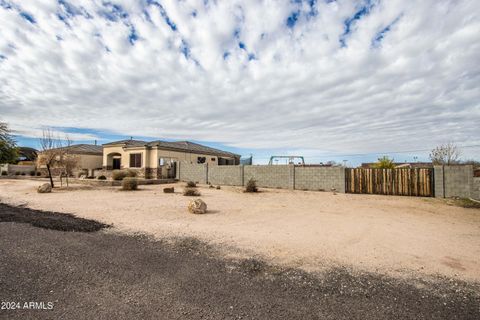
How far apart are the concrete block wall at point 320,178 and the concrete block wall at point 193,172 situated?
10.2 m

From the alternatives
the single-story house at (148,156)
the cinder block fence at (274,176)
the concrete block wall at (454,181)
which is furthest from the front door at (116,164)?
the concrete block wall at (454,181)

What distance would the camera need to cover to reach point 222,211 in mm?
9484

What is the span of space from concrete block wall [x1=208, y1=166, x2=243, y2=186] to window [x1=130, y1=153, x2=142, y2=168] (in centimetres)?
877

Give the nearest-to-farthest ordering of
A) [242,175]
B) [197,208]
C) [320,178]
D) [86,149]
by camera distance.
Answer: [197,208] < [320,178] < [242,175] < [86,149]

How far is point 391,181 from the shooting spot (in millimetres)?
15344

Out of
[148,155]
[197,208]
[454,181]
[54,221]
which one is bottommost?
[54,221]

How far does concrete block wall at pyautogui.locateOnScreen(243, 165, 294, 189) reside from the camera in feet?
63.8

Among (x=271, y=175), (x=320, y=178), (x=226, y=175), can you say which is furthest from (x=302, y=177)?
(x=226, y=175)

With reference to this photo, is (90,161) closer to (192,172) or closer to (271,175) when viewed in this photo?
(192,172)

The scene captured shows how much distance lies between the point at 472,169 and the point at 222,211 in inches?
569

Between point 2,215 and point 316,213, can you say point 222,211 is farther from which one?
point 2,215

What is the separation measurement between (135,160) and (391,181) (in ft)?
83.0

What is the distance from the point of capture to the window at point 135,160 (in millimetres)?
26812

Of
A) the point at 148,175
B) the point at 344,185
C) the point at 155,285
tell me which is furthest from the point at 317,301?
the point at 148,175
